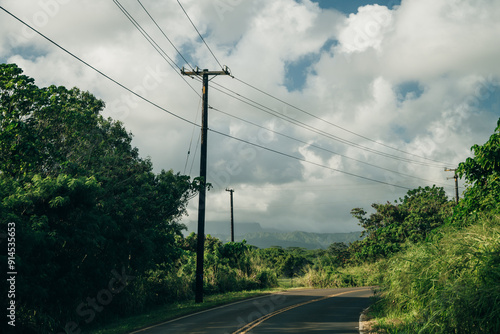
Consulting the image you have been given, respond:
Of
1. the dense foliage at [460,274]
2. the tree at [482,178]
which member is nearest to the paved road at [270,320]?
the dense foliage at [460,274]

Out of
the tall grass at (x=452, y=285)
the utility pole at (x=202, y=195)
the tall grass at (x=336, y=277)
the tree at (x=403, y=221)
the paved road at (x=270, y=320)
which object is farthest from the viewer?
the tree at (x=403, y=221)

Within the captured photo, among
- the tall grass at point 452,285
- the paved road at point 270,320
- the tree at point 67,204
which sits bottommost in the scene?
the paved road at point 270,320

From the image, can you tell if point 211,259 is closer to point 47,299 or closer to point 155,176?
point 155,176

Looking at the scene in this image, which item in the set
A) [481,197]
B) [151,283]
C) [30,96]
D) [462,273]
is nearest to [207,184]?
[151,283]

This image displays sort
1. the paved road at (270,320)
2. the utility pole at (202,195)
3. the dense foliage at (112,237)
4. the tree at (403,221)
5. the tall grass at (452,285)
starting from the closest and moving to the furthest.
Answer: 1. the tall grass at (452,285)
2. the dense foliage at (112,237)
3. the paved road at (270,320)
4. the utility pole at (202,195)
5. the tree at (403,221)

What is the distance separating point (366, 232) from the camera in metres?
53.3

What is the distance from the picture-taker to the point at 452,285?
32.6 feet

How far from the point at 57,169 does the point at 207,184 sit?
25.7ft

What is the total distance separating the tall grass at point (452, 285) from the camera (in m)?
8.95

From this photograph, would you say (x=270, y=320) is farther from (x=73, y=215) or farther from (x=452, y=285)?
(x=73, y=215)

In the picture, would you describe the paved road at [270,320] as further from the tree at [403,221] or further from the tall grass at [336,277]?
the tree at [403,221]

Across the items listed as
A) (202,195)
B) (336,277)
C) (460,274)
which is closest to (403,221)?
(336,277)

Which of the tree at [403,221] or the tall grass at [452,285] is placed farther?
the tree at [403,221]

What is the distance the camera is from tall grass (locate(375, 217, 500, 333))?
8953 millimetres
